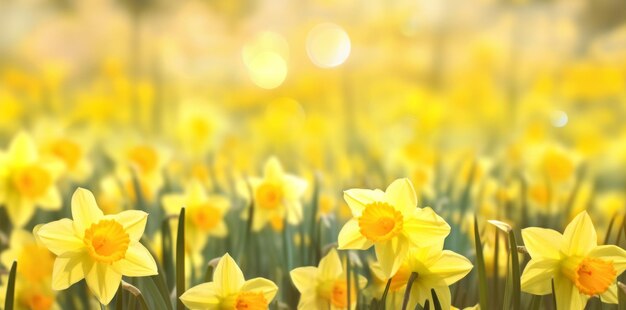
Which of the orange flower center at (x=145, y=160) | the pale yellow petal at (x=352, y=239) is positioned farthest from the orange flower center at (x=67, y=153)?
the pale yellow petal at (x=352, y=239)

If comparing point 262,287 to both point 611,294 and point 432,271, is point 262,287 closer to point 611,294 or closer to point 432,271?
point 432,271

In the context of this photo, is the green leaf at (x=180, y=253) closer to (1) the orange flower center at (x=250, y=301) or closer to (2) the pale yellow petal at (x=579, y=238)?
(1) the orange flower center at (x=250, y=301)

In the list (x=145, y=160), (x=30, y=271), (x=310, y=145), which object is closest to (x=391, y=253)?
(x=30, y=271)

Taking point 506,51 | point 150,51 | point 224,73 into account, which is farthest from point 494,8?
point 150,51

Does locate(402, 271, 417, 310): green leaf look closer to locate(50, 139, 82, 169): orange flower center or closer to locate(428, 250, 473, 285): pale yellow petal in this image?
locate(428, 250, 473, 285): pale yellow petal

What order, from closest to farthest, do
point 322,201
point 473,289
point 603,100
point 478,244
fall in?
point 478,244
point 473,289
point 322,201
point 603,100

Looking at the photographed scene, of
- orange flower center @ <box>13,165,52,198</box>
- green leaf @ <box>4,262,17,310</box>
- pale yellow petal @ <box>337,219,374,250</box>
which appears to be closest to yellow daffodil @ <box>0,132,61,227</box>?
orange flower center @ <box>13,165,52,198</box>

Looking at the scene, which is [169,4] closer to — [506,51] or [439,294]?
[506,51]
